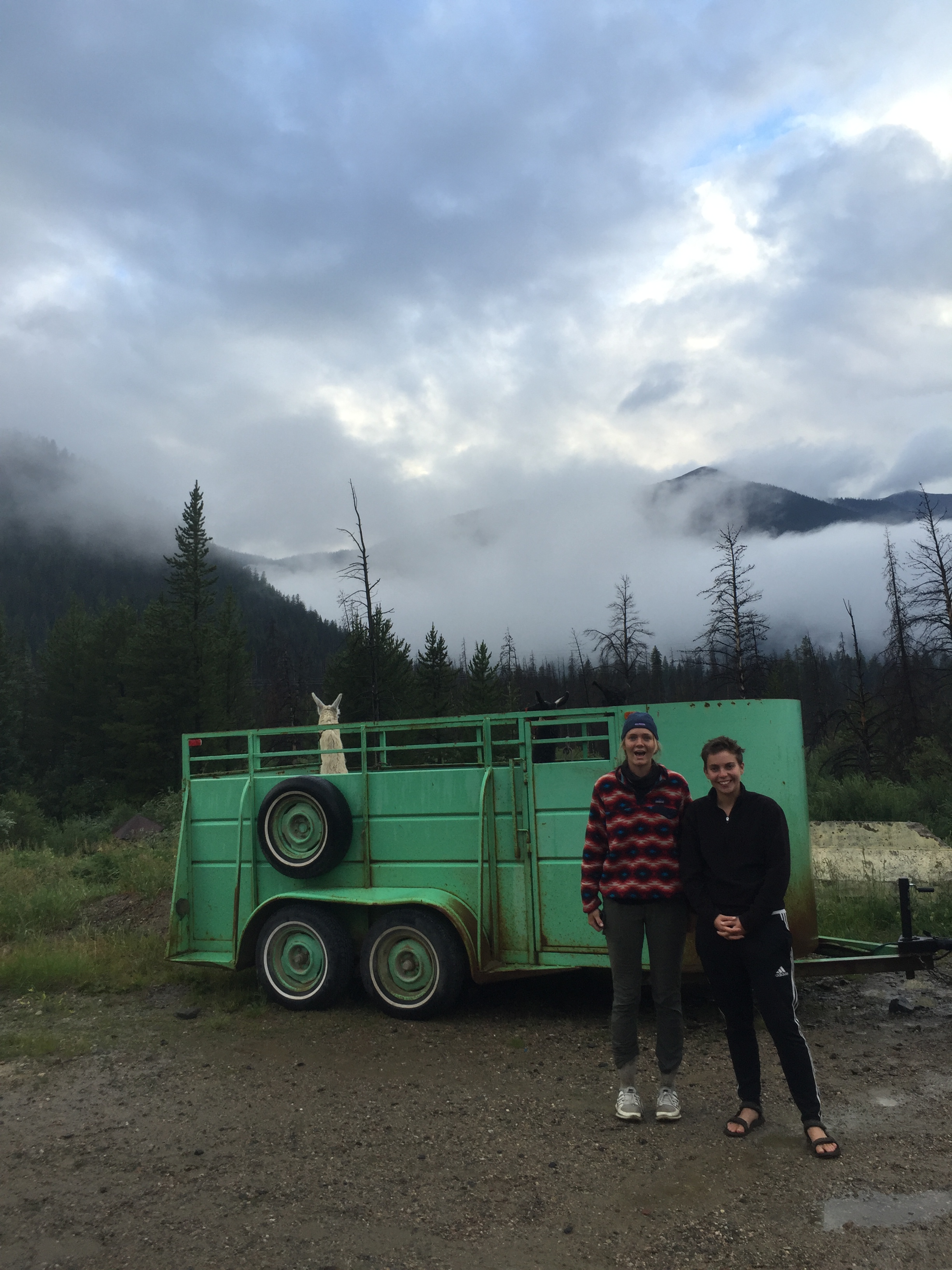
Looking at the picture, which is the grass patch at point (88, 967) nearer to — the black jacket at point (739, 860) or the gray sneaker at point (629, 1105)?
the gray sneaker at point (629, 1105)

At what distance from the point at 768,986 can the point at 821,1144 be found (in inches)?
30.0

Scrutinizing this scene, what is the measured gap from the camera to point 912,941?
6.26 metres

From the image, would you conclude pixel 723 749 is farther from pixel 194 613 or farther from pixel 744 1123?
pixel 194 613

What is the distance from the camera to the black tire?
723 cm

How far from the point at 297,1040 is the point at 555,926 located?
2079 millimetres

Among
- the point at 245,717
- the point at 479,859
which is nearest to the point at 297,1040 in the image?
the point at 479,859

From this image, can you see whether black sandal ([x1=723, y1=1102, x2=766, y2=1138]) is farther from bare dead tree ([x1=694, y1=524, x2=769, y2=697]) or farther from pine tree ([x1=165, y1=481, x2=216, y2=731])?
pine tree ([x1=165, y1=481, x2=216, y2=731])

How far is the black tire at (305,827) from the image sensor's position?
7.23 m

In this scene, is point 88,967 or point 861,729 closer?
point 88,967

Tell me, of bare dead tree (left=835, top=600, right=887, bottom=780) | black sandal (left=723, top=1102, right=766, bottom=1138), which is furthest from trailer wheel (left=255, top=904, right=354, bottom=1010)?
bare dead tree (left=835, top=600, right=887, bottom=780)

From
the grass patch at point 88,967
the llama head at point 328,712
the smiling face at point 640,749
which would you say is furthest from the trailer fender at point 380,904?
the llama head at point 328,712

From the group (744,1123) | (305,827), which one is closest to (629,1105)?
(744,1123)

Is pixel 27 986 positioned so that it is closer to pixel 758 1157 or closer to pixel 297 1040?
pixel 297 1040

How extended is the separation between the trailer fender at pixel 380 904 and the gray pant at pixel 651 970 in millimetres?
2056
